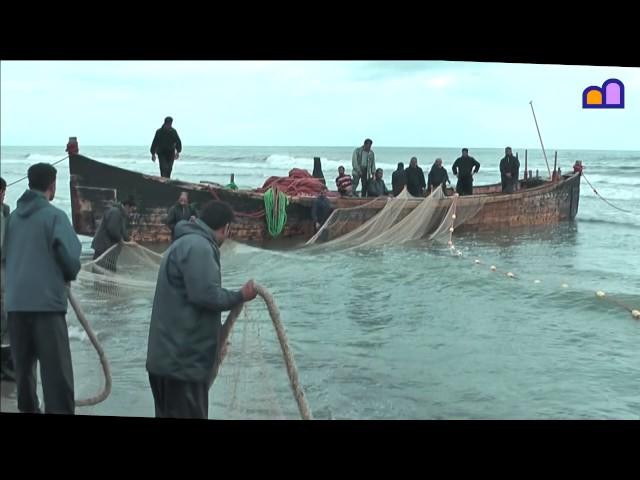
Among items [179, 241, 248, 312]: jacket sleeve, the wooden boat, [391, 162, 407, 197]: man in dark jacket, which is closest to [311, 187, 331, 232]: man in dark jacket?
the wooden boat

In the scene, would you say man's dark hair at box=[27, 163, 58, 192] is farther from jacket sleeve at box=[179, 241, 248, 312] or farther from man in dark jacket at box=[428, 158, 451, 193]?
man in dark jacket at box=[428, 158, 451, 193]

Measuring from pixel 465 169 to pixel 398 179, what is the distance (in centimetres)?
97

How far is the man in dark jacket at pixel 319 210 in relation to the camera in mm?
7299

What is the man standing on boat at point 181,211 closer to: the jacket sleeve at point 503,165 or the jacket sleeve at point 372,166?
the jacket sleeve at point 372,166

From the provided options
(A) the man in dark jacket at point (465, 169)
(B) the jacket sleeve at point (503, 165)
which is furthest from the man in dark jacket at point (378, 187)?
(B) the jacket sleeve at point (503, 165)

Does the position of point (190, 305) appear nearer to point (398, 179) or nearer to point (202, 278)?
point (202, 278)

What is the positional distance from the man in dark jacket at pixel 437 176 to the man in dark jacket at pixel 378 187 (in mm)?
429

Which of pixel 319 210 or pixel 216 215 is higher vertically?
pixel 216 215

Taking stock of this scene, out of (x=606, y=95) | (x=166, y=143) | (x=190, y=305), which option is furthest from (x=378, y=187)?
(x=190, y=305)

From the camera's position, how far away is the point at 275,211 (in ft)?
23.8

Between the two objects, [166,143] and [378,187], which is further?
[378,187]
